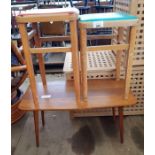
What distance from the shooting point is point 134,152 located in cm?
148

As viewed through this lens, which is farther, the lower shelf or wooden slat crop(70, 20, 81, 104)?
the lower shelf

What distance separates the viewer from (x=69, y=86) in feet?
5.08

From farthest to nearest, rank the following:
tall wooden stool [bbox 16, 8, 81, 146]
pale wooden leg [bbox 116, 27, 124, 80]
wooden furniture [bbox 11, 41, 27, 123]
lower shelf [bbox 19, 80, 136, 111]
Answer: wooden furniture [bbox 11, 41, 27, 123] → pale wooden leg [bbox 116, 27, 124, 80] → lower shelf [bbox 19, 80, 136, 111] → tall wooden stool [bbox 16, 8, 81, 146]

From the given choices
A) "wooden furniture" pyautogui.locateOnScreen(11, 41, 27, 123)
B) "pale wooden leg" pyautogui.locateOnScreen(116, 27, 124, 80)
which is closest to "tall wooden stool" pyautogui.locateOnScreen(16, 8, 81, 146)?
"wooden furniture" pyautogui.locateOnScreen(11, 41, 27, 123)

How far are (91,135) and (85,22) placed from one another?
1.01 m

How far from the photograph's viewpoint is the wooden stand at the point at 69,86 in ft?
3.51

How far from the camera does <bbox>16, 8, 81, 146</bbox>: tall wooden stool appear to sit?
1.06m

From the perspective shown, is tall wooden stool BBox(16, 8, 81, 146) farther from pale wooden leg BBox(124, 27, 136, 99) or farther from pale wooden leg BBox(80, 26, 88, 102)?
pale wooden leg BBox(124, 27, 136, 99)

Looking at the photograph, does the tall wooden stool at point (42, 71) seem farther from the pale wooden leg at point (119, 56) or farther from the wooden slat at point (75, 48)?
the pale wooden leg at point (119, 56)

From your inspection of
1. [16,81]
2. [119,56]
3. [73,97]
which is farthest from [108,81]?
[16,81]

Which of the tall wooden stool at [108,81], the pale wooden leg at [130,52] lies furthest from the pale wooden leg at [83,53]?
the pale wooden leg at [130,52]

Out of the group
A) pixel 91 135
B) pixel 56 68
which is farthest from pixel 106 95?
pixel 56 68

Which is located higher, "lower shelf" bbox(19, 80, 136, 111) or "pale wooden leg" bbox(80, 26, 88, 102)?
"pale wooden leg" bbox(80, 26, 88, 102)
